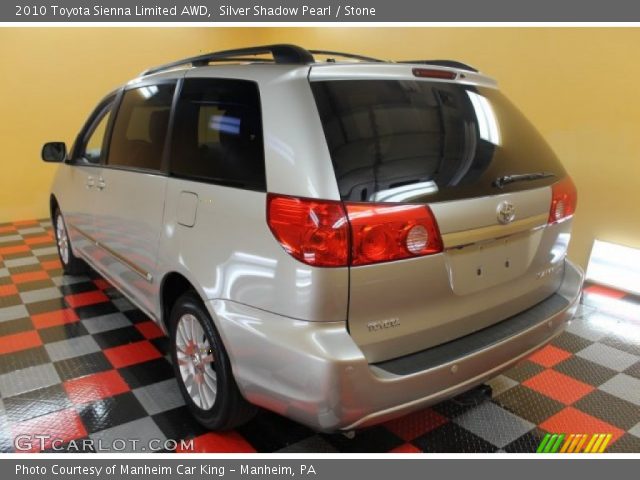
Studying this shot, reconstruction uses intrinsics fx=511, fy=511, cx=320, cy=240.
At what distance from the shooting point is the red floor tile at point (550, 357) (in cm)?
260

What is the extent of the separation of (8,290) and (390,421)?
292 centimetres

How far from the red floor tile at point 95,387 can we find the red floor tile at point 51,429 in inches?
4.5

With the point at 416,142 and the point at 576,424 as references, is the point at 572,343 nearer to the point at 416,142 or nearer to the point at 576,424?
the point at 576,424

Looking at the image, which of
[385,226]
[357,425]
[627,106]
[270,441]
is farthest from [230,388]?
[627,106]

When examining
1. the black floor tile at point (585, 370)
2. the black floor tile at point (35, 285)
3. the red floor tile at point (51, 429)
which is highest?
the black floor tile at point (585, 370)

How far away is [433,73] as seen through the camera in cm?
171

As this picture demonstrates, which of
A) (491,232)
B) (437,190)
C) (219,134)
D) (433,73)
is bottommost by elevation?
(491,232)

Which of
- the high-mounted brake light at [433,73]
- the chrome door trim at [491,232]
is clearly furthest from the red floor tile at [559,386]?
the high-mounted brake light at [433,73]

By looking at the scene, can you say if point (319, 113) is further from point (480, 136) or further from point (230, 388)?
point (230, 388)

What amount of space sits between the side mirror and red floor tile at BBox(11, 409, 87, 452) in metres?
1.91

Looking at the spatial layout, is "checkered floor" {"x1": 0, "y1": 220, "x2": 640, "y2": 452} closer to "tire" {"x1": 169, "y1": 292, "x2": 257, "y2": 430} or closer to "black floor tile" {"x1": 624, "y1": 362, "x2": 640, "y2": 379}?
"black floor tile" {"x1": 624, "y1": 362, "x2": 640, "y2": 379}

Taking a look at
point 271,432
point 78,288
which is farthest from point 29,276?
point 271,432

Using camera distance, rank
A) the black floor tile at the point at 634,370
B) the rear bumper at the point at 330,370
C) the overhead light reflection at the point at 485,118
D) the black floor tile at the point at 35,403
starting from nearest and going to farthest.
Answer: the rear bumper at the point at 330,370 → the overhead light reflection at the point at 485,118 → the black floor tile at the point at 35,403 → the black floor tile at the point at 634,370

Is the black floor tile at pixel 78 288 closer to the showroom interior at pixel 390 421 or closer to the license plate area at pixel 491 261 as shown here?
the showroom interior at pixel 390 421
